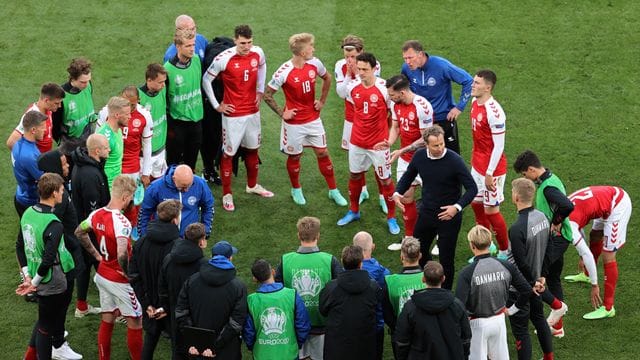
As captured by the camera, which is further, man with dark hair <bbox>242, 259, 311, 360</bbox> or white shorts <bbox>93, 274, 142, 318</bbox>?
white shorts <bbox>93, 274, 142, 318</bbox>

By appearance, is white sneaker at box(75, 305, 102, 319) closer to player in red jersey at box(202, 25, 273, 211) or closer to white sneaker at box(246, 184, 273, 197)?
player in red jersey at box(202, 25, 273, 211)

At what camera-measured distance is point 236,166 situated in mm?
10797

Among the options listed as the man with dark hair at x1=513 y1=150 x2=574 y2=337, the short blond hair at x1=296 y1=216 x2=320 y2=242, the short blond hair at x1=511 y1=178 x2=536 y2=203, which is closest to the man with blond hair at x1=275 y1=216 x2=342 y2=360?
the short blond hair at x1=296 y1=216 x2=320 y2=242

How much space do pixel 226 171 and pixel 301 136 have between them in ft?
3.02

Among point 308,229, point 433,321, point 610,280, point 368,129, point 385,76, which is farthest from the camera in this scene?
point 385,76

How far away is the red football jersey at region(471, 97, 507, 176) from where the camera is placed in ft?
28.5

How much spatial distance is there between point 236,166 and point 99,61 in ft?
11.6

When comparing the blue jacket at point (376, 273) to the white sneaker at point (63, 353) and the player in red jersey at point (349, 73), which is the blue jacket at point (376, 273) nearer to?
the white sneaker at point (63, 353)

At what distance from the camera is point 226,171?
33.7 feet

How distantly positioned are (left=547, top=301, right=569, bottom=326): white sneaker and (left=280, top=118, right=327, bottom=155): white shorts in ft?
10.9

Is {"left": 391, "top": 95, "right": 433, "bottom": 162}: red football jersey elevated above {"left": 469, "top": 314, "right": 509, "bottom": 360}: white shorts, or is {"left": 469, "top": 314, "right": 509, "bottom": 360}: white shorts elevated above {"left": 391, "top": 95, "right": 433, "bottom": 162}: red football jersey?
{"left": 391, "top": 95, "right": 433, "bottom": 162}: red football jersey

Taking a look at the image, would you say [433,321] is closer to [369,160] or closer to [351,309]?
[351,309]

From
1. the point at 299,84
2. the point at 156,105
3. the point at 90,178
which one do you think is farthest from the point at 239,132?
the point at 90,178

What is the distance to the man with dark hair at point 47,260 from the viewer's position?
7.11 m
